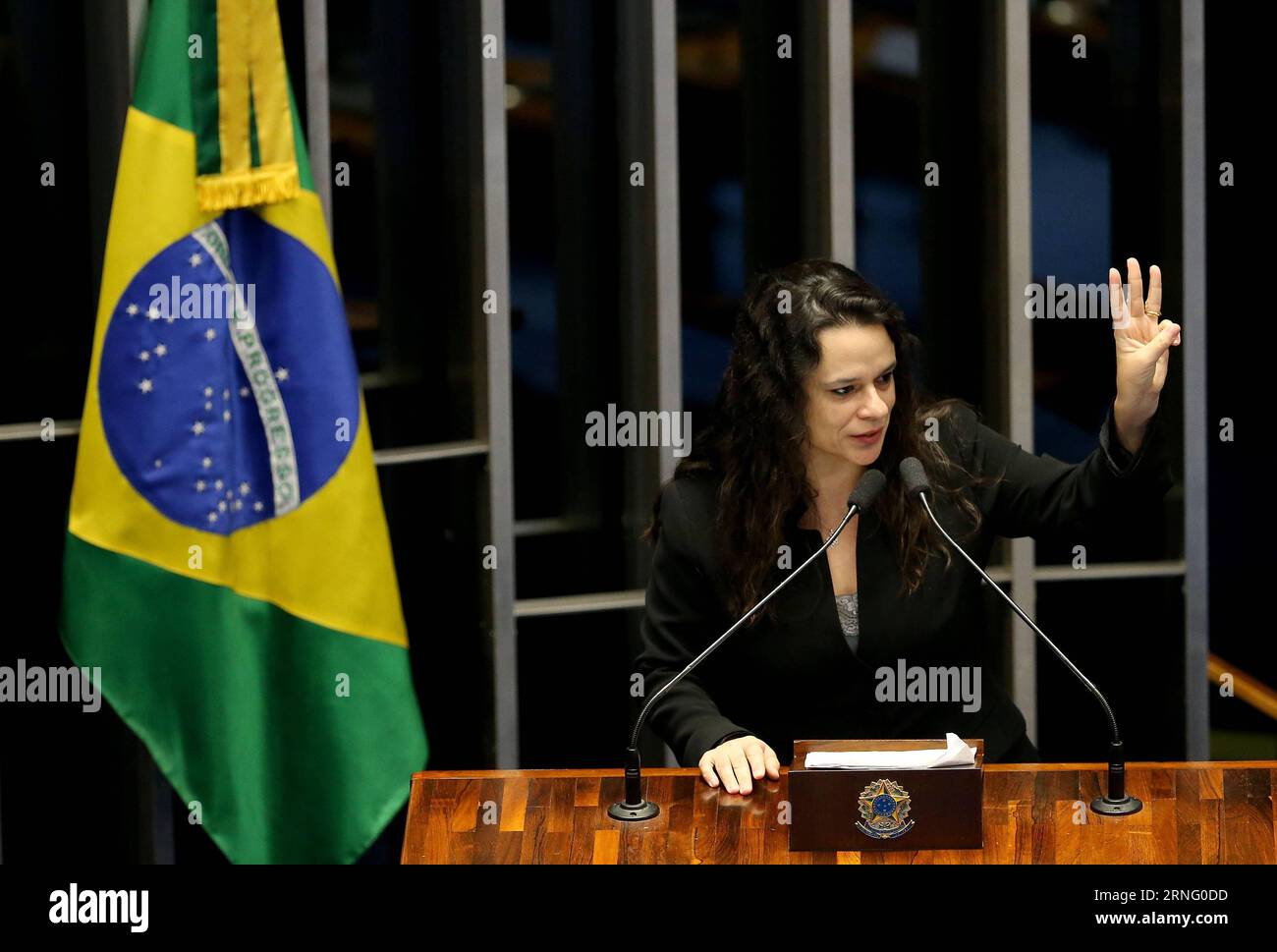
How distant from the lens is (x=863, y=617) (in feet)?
8.34

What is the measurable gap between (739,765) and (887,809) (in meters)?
0.28

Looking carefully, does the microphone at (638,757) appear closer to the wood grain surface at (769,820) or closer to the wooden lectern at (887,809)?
the wood grain surface at (769,820)

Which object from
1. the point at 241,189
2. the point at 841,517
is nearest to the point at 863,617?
the point at 841,517

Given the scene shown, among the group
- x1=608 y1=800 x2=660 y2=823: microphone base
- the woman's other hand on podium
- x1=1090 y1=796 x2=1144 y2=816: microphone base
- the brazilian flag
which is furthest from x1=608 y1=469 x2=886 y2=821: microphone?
the brazilian flag

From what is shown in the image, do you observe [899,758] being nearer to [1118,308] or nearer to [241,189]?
[1118,308]

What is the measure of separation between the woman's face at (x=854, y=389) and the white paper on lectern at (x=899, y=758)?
62cm

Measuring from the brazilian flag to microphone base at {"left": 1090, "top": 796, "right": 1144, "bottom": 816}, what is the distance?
176 centimetres

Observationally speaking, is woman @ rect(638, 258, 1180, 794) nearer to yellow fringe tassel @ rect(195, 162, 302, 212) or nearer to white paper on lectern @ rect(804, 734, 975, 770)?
white paper on lectern @ rect(804, 734, 975, 770)

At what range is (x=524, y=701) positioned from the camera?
3947 mm

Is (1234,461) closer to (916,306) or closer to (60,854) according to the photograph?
(916,306)

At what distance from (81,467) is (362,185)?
37.2 inches

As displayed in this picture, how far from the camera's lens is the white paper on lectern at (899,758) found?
1.96 meters
